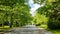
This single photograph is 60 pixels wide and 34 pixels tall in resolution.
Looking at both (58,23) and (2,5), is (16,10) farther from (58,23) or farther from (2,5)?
(58,23)

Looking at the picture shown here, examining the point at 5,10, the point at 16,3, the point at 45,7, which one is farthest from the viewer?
the point at 16,3

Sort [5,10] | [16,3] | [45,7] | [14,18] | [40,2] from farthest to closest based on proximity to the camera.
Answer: [14,18]
[16,3]
[5,10]
[45,7]
[40,2]

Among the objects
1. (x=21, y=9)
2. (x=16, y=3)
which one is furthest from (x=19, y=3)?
(x=21, y=9)

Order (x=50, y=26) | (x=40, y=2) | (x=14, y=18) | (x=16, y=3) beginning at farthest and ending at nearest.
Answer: (x=14, y=18) < (x=50, y=26) < (x=16, y=3) < (x=40, y=2)

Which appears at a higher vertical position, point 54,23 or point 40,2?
point 40,2

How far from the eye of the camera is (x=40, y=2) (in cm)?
1539

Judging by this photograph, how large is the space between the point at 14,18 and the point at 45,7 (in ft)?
54.3

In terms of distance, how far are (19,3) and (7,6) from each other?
2.96 m

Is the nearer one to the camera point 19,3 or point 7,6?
point 7,6

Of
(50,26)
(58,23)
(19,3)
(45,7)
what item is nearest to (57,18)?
(58,23)

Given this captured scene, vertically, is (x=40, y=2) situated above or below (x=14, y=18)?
above

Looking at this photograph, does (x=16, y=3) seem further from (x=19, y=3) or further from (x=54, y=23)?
(x=54, y=23)

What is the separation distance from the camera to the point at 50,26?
96.0 ft

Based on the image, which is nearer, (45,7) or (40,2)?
(40,2)
